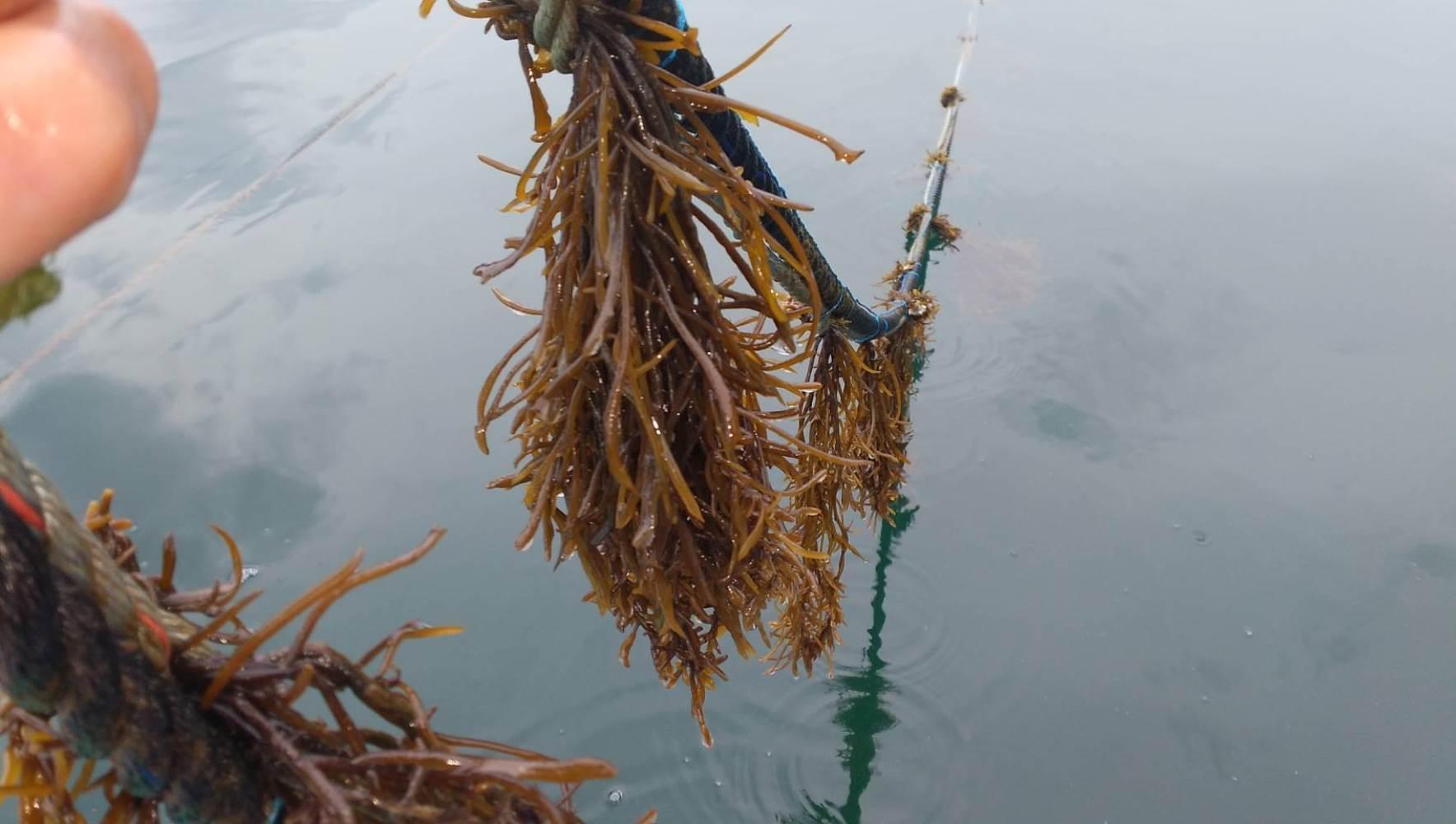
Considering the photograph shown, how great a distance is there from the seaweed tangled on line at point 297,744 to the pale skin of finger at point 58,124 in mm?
137

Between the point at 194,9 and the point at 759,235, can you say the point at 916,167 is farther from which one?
the point at 194,9

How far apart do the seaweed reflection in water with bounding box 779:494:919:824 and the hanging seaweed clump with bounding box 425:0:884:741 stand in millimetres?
895

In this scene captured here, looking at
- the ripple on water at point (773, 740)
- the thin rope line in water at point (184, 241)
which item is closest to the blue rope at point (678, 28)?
the ripple on water at point (773, 740)

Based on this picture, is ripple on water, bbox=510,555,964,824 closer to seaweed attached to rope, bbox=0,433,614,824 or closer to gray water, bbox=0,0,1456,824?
gray water, bbox=0,0,1456,824

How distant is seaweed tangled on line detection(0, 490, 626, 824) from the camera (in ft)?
1.08

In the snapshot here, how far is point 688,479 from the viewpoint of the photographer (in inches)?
28.4

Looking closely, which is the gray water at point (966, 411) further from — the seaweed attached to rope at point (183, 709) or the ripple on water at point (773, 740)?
the seaweed attached to rope at point (183, 709)

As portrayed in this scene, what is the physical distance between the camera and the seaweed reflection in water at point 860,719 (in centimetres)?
152

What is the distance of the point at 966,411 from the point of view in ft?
7.26

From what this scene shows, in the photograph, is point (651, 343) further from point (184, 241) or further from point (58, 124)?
point (184, 241)

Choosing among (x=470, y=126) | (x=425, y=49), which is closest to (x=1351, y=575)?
(x=470, y=126)

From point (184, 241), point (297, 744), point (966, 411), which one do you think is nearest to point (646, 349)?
point (297, 744)

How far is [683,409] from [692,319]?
0.09m

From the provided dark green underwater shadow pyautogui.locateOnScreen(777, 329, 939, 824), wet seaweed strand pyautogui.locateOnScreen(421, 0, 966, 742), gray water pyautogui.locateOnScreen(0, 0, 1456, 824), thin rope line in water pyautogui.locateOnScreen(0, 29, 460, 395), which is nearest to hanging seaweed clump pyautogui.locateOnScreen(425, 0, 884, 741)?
wet seaweed strand pyautogui.locateOnScreen(421, 0, 966, 742)
